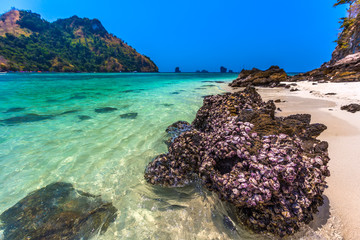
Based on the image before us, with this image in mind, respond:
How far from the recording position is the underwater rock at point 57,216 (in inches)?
104

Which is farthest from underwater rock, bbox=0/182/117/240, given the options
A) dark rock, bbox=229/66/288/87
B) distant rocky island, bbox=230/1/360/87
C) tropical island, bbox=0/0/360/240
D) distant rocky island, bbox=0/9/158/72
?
distant rocky island, bbox=0/9/158/72

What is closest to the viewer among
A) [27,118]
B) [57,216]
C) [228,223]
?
[228,223]

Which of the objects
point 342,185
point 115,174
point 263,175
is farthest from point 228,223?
point 115,174

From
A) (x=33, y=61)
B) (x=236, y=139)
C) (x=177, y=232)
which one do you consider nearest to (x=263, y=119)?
(x=236, y=139)

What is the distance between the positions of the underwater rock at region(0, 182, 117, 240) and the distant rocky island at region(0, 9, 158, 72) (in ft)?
397

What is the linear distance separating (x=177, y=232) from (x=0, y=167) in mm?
5578

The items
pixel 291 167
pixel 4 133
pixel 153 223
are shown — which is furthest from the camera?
pixel 4 133

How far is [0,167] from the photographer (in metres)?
4.44

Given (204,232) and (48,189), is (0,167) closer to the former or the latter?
(48,189)

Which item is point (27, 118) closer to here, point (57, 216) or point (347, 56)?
point (57, 216)

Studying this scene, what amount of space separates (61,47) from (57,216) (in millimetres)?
183459

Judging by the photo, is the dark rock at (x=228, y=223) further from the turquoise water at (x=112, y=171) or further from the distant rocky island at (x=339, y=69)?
the distant rocky island at (x=339, y=69)

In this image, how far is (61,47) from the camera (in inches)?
5394

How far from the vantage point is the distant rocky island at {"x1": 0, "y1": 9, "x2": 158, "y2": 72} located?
98.0 m
